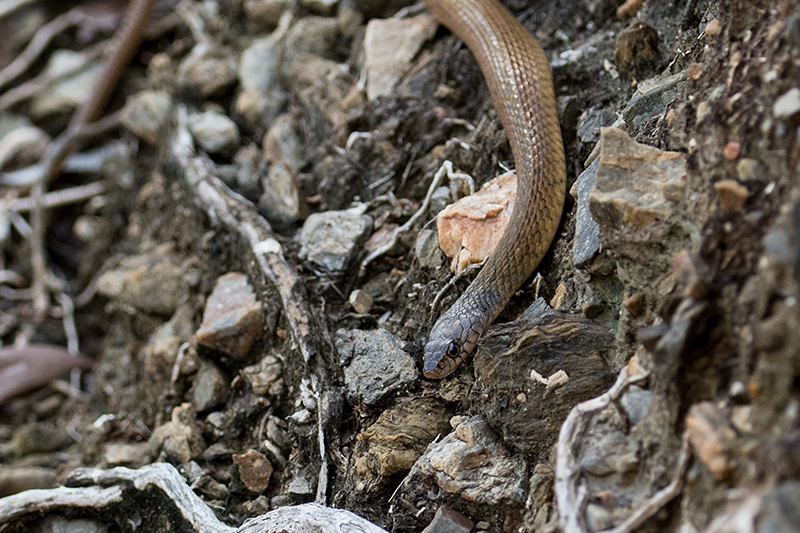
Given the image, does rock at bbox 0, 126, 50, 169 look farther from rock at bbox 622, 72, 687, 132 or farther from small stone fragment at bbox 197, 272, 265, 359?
rock at bbox 622, 72, 687, 132

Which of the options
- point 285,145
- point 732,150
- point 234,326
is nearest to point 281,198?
point 285,145

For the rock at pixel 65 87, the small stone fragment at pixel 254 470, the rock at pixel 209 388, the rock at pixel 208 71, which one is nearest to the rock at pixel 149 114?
the rock at pixel 208 71

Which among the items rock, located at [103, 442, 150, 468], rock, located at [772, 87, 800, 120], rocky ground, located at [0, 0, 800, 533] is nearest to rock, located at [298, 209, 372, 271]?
rocky ground, located at [0, 0, 800, 533]

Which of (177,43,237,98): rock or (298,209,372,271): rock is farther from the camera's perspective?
(177,43,237,98): rock

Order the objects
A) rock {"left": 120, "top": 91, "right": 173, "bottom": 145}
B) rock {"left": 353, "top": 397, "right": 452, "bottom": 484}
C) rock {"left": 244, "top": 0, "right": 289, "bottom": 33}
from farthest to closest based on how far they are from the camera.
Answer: rock {"left": 120, "top": 91, "right": 173, "bottom": 145}
rock {"left": 244, "top": 0, "right": 289, "bottom": 33}
rock {"left": 353, "top": 397, "right": 452, "bottom": 484}

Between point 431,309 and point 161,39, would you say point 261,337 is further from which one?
point 161,39

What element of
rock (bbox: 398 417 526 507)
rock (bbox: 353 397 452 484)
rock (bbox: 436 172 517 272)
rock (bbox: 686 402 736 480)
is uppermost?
rock (bbox: 686 402 736 480)

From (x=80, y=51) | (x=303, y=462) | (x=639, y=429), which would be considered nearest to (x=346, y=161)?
(x=303, y=462)

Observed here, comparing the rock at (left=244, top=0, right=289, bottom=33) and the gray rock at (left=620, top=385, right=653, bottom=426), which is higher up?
the rock at (left=244, top=0, right=289, bottom=33)
